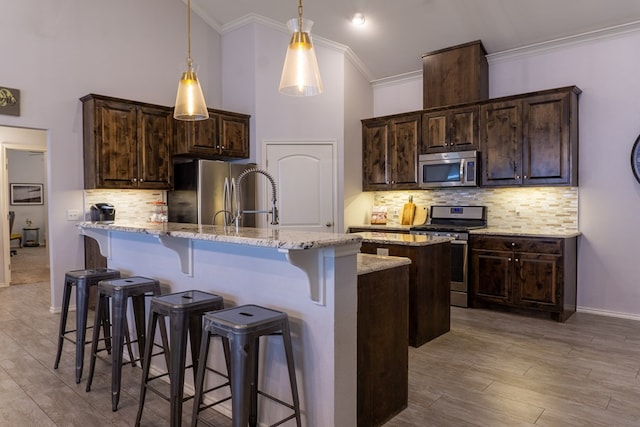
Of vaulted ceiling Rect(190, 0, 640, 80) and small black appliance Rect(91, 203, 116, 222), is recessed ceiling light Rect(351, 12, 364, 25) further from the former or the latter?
small black appliance Rect(91, 203, 116, 222)

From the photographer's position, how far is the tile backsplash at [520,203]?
4.58 meters

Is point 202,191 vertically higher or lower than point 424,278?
higher

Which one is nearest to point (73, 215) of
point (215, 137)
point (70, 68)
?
point (70, 68)

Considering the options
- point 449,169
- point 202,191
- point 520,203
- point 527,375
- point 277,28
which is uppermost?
point 277,28

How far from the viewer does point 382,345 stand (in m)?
2.25

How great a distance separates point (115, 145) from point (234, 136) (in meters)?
1.43

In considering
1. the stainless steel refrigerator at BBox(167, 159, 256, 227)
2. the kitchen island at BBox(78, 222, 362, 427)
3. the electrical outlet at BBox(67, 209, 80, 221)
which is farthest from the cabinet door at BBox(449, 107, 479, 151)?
the electrical outlet at BBox(67, 209, 80, 221)

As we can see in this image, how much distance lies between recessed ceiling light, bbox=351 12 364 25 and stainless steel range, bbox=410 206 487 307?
2.50 m

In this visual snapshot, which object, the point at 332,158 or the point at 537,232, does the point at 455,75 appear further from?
the point at 537,232

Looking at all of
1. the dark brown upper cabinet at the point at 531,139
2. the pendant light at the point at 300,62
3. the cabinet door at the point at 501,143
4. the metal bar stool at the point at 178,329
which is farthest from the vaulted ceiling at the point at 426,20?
the metal bar stool at the point at 178,329

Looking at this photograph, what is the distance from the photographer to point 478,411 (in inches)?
94.3

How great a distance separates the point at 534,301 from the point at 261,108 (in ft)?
12.8

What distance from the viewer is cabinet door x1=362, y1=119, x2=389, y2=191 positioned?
5703 mm

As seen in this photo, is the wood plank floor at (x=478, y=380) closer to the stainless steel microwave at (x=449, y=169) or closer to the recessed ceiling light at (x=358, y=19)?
the stainless steel microwave at (x=449, y=169)
